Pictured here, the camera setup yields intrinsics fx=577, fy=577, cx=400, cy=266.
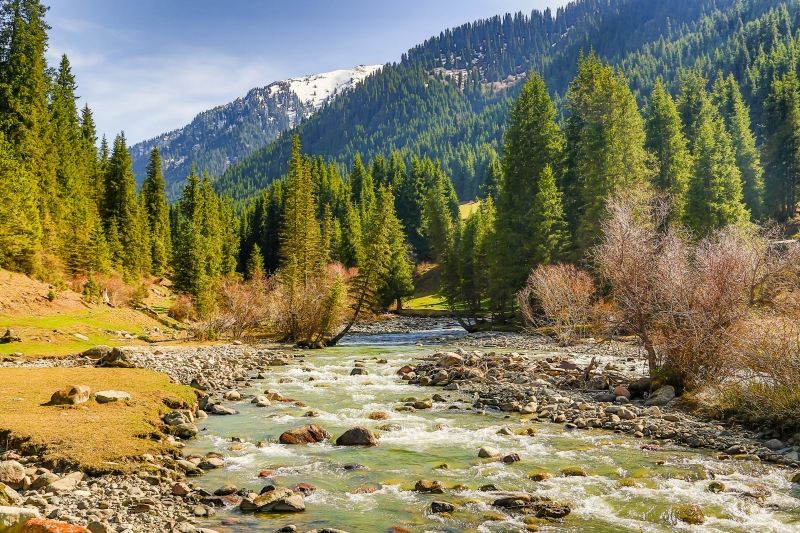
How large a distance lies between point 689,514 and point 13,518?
11.3 m

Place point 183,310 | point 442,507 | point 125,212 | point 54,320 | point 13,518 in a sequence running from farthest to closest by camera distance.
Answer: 1. point 125,212
2. point 183,310
3. point 54,320
4. point 442,507
5. point 13,518

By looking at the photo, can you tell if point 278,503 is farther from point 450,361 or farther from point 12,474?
point 450,361

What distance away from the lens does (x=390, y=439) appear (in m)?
17.4

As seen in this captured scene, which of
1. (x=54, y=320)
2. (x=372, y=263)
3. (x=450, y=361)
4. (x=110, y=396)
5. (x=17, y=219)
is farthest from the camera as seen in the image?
(x=372, y=263)

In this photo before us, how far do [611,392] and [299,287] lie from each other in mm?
27923

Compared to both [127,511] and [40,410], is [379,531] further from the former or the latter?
[40,410]

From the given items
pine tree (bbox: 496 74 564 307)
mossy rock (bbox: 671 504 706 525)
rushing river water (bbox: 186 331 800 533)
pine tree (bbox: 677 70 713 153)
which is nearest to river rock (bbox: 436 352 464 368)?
rushing river water (bbox: 186 331 800 533)

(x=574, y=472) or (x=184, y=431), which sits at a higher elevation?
(x=184, y=431)

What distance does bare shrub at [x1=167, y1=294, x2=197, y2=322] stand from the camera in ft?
173

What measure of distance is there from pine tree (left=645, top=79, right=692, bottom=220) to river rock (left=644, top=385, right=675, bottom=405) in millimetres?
36385

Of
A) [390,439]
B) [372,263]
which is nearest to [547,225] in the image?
[372,263]

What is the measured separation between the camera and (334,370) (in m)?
31.4

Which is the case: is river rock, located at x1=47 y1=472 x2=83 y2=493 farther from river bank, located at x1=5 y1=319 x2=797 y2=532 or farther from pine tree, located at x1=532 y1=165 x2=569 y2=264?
pine tree, located at x1=532 y1=165 x2=569 y2=264

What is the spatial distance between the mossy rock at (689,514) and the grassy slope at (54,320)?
28.9 metres
